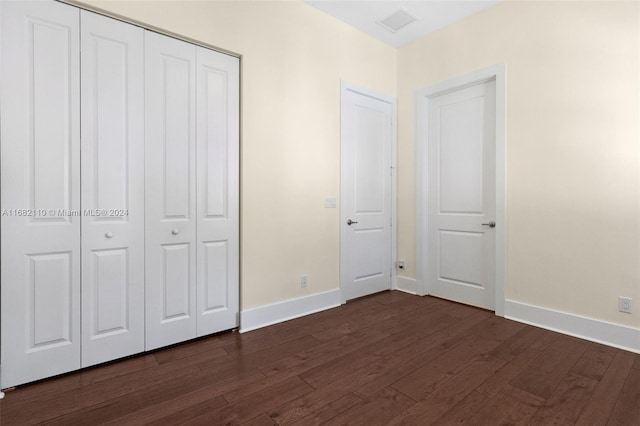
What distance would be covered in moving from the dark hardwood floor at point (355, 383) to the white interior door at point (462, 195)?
A: 0.80 m

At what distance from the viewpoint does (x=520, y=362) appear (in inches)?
85.1

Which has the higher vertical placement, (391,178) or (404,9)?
(404,9)

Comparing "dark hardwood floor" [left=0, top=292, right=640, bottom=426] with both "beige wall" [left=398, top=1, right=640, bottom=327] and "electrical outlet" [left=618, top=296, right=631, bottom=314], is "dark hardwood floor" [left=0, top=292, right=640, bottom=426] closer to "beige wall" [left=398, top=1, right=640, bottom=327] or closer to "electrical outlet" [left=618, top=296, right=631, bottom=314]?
"electrical outlet" [left=618, top=296, right=631, bottom=314]

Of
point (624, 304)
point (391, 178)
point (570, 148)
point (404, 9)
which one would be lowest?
point (624, 304)

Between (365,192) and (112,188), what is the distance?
2.53 m

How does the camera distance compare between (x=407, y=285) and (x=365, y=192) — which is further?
(x=407, y=285)

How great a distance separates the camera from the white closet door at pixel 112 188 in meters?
2.08

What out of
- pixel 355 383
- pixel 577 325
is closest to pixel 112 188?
pixel 355 383

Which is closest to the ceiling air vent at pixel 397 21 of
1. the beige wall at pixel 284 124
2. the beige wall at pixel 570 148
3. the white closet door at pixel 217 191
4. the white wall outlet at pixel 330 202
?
the beige wall at pixel 284 124

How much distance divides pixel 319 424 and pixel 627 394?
1.80 m

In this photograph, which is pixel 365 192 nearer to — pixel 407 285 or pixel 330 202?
pixel 330 202

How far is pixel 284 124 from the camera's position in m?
3.00

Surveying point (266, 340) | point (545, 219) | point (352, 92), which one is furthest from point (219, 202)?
point (545, 219)

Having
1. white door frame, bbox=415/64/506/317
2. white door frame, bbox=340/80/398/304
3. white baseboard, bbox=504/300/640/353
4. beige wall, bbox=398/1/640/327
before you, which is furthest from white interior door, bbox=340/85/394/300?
white baseboard, bbox=504/300/640/353
